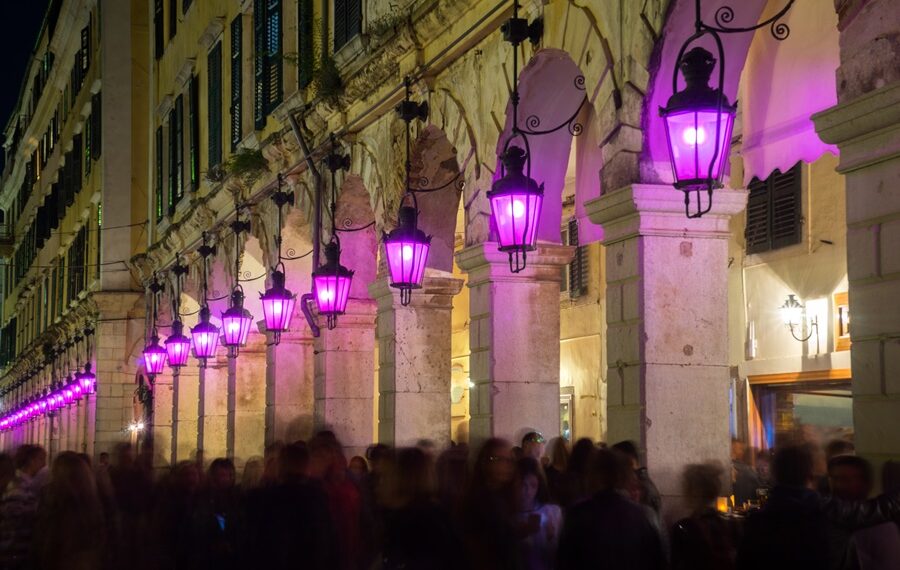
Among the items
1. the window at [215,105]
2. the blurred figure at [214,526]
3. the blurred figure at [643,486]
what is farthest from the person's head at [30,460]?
the window at [215,105]

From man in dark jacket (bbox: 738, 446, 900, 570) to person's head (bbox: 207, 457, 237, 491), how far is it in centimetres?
561

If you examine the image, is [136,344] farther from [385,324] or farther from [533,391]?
[533,391]

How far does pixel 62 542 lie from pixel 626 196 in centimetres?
433

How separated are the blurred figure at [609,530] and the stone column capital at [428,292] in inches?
325

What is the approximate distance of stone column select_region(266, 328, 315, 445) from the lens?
19.9m

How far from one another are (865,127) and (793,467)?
1.98 meters

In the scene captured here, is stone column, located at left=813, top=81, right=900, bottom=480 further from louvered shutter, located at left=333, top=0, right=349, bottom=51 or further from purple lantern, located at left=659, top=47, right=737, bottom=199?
louvered shutter, located at left=333, top=0, right=349, bottom=51

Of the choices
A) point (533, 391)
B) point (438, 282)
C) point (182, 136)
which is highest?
point (182, 136)

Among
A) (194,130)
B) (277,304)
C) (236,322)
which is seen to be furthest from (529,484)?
(194,130)

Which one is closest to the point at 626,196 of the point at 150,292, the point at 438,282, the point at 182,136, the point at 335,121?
the point at 438,282

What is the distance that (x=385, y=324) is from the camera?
15.3m

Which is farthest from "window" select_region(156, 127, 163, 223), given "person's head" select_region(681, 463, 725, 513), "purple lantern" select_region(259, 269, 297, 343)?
"person's head" select_region(681, 463, 725, 513)

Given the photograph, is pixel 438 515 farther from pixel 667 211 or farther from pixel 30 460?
pixel 30 460

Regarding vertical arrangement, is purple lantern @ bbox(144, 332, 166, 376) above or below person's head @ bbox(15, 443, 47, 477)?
above
